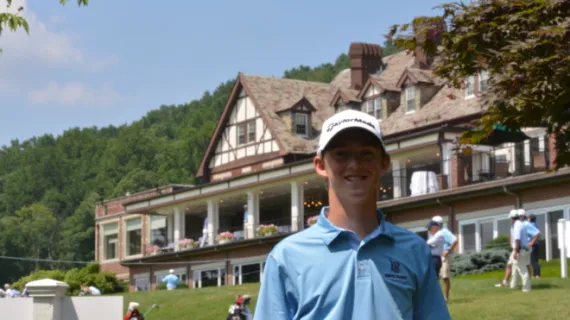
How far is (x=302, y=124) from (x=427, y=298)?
57246 mm

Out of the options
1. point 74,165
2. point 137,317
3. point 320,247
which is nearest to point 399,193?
point 137,317

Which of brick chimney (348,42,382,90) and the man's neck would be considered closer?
the man's neck

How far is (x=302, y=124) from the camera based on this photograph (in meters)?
62.3

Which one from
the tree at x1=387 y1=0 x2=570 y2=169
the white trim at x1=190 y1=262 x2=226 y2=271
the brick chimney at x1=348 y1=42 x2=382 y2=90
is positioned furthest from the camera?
the brick chimney at x1=348 y1=42 x2=382 y2=90

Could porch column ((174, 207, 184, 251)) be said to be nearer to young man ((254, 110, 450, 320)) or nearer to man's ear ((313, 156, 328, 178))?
man's ear ((313, 156, 328, 178))

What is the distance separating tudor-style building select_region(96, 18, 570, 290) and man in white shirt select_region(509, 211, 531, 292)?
15641mm

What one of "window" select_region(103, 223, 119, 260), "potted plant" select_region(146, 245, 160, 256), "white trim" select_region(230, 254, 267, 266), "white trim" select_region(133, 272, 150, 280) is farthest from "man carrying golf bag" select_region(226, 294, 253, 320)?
"window" select_region(103, 223, 119, 260)

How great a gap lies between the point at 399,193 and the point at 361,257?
45.5m

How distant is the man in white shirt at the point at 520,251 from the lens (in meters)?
25.2

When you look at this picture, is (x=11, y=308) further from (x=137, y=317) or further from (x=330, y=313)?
(x=330, y=313)

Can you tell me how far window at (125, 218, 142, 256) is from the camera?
70938 millimetres

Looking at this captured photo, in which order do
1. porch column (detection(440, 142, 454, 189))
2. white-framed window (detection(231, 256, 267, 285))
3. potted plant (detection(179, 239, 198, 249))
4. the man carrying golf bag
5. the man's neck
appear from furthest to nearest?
potted plant (detection(179, 239, 198, 249)) < white-framed window (detection(231, 256, 267, 285)) < porch column (detection(440, 142, 454, 189)) < the man carrying golf bag < the man's neck

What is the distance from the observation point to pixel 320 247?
498 cm

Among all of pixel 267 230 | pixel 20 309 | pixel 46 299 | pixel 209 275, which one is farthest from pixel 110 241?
pixel 46 299
